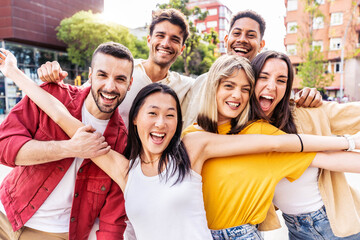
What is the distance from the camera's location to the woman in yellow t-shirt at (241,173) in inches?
72.3

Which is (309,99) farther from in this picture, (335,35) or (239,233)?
(335,35)

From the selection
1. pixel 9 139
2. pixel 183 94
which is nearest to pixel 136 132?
pixel 9 139

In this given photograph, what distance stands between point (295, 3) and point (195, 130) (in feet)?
104

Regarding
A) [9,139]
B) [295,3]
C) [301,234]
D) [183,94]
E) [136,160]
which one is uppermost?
[295,3]

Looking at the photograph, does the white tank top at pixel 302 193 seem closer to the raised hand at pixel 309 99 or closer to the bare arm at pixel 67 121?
the raised hand at pixel 309 99

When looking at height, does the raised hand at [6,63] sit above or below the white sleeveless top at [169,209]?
above

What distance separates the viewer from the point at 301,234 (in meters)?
2.08

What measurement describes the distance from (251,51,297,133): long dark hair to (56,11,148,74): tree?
24350 millimetres

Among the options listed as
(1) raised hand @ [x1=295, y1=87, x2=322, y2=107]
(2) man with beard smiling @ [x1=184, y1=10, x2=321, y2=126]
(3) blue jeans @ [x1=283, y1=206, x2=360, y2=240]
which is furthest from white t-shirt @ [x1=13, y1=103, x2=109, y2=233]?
(1) raised hand @ [x1=295, y1=87, x2=322, y2=107]

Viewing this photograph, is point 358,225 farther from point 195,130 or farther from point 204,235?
point 195,130

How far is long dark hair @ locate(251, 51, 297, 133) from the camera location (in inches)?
84.4

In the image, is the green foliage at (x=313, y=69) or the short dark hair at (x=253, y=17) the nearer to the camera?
the short dark hair at (x=253, y=17)

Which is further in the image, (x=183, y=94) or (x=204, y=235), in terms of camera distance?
(x=183, y=94)

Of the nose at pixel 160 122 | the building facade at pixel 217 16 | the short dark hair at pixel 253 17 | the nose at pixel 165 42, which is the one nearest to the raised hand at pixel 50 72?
the nose at pixel 160 122
